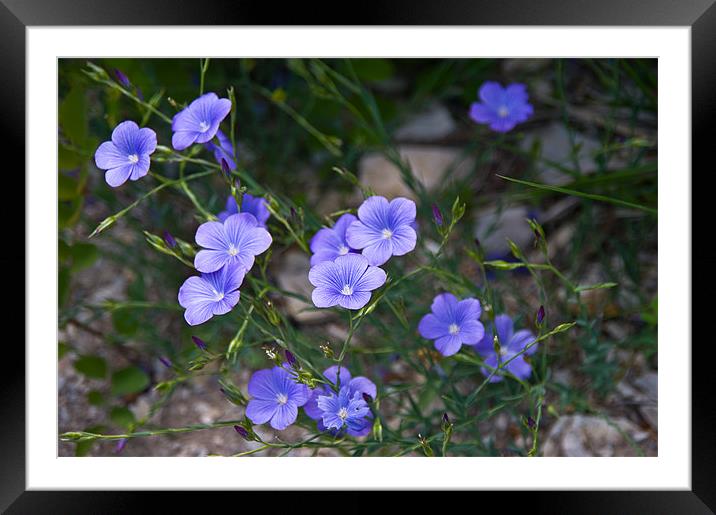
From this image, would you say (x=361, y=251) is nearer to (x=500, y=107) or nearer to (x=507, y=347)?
(x=507, y=347)

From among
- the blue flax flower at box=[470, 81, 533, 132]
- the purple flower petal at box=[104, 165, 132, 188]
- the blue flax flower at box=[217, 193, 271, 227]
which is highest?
the blue flax flower at box=[470, 81, 533, 132]

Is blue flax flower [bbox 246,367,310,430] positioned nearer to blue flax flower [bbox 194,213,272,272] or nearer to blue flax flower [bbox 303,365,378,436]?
blue flax flower [bbox 303,365,378,436]

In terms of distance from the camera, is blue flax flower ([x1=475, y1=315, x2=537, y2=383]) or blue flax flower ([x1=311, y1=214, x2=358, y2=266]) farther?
blue flax flower ([x1=475, y1=315, x2=537, y2=383])

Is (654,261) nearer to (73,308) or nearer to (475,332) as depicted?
(475,332)

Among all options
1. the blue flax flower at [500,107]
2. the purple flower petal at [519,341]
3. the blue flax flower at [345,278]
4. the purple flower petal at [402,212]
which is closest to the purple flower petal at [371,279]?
the blue flax flower at [345,278]

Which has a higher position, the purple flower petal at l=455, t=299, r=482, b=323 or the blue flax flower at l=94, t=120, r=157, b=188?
the blue flax flower at l=94, t=120, r=157, b=188

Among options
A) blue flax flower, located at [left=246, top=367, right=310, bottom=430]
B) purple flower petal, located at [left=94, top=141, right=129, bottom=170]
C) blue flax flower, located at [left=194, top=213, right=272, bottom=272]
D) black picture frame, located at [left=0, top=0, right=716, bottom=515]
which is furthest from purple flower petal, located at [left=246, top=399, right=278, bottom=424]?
purple flower petal, located at [left=94, top=141, right=129, bottom=170]

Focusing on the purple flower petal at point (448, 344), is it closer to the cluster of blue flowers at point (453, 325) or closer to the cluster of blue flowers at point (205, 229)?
the cluster of blue flowers at point (453, 325)
